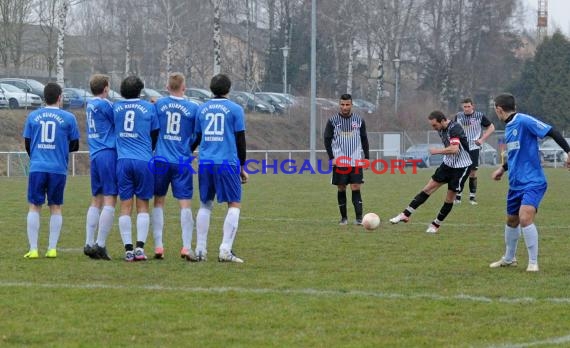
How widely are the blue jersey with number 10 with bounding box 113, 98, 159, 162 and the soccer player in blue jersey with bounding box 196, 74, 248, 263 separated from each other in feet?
1.78

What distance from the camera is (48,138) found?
11.0 m

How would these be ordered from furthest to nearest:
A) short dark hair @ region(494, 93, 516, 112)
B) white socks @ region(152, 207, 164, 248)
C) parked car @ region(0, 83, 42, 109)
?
1. parked car @ region(0, 83, 42, 109)
2. white socks @ region(152, 207, 164, 248)
3. short dark hair @ region(494, 93, 516, 112)

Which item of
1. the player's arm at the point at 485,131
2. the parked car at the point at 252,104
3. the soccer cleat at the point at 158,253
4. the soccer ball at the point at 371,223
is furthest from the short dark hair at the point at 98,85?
the parked car at the point at 252,104

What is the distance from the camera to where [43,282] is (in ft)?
30.5

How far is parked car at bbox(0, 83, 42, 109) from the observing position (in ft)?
151

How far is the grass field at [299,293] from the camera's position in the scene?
6973 mm

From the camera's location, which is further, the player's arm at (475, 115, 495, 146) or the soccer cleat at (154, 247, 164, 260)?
the player's arm at (475, 115, 495, 146)

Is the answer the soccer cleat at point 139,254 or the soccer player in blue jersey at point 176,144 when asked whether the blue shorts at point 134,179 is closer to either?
the soccer player in blue jersey at point 176,144

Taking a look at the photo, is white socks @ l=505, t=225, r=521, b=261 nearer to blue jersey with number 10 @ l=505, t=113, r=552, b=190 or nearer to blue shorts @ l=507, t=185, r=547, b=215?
blue shorts @ l=507, t=185, r=547, b=215

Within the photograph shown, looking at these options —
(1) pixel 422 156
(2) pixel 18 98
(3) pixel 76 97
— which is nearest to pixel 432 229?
(2) pixel 18 98

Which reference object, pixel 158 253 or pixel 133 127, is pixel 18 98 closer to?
pixel 158 253

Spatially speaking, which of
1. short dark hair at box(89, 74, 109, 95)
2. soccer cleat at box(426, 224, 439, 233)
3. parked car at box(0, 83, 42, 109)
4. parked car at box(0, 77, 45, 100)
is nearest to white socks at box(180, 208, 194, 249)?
short dark hair at box(89, 74, 109, 95)

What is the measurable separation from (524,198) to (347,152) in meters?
6.20

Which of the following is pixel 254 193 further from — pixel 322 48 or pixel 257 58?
pixel 257 58
